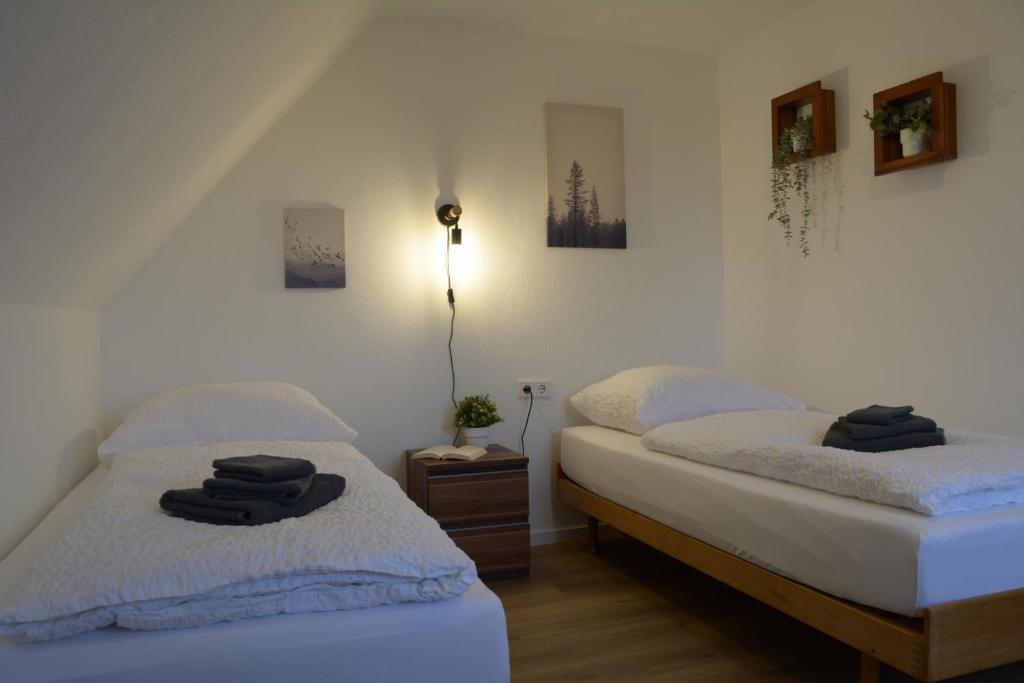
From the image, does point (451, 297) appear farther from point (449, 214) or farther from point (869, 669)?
point (869, 669)

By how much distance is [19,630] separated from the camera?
4.14 feet

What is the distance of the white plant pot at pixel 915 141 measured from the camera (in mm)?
2867

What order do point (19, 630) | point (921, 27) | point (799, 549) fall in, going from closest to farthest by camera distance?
point (19, 630), point (799, 549), point (921, 27)

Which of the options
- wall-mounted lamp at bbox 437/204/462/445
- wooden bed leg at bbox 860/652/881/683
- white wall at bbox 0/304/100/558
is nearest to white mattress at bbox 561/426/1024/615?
wooden bed leg at bbox 860/652/881/683

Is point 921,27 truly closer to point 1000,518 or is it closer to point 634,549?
point 1000,518

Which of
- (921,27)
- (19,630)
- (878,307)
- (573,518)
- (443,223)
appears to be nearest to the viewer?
(19,630)

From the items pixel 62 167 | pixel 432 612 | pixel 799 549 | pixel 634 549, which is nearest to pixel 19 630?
pixel 432 612

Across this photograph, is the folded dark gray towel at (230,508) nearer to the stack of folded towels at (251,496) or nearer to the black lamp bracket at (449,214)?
the stack of folded towels at (251,496)

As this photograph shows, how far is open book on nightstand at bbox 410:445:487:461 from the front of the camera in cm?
319

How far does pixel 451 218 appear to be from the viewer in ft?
11.4

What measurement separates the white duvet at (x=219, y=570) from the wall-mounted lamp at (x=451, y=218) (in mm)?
1911

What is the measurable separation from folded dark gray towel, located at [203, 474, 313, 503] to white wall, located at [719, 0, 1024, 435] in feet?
7.74

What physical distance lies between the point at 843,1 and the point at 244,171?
8.43 feet

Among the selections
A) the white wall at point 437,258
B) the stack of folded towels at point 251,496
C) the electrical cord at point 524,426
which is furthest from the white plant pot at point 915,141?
the stack of folded towels at point 251,496
